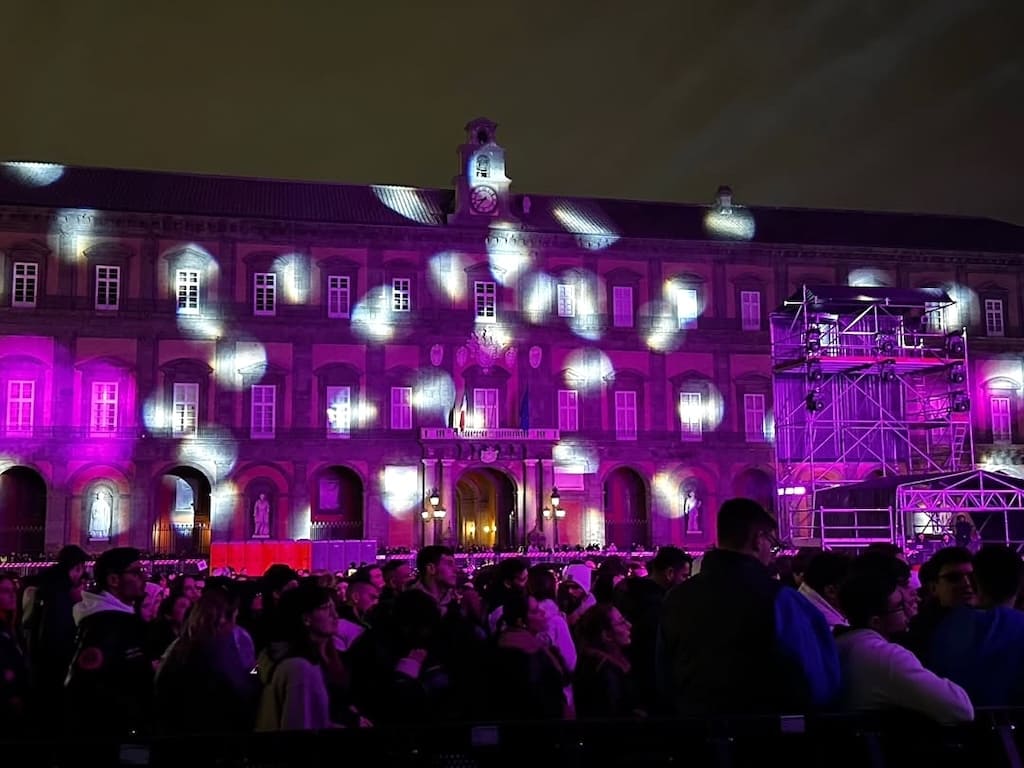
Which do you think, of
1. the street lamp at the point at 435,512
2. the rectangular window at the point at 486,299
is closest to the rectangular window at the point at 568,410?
the rectangular window at the point at 486,299

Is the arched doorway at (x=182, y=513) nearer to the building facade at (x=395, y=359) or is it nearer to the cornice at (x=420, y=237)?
the building facade at (x=395, y=359)

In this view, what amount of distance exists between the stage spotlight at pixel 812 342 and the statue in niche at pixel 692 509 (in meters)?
10.1

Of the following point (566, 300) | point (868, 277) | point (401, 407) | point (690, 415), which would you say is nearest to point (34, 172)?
point (401, 407)

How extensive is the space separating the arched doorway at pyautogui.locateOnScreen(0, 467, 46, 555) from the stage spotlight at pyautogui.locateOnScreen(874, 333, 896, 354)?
1111 inches

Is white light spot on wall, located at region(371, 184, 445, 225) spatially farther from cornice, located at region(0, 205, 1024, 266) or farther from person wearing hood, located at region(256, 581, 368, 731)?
person wearing hood, located at region(256, 581, 368, 731)

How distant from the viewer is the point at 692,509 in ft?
146

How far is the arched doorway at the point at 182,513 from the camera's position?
41438 millimetres

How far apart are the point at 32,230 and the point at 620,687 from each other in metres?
39.0

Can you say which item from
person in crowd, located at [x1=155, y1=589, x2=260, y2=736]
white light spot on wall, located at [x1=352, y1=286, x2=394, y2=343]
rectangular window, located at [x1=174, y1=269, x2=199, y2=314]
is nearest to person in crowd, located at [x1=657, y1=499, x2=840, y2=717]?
person in crowd, located at [x1=155, y1=589, x2=260, y2=736]

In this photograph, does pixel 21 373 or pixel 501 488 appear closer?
pixel 21 373

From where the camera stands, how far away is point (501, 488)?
44.5m

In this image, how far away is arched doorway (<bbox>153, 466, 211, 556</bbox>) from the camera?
4144cm

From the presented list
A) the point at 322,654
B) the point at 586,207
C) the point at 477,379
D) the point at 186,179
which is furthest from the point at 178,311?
the point at 322,654

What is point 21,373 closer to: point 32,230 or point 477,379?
point 32,230
